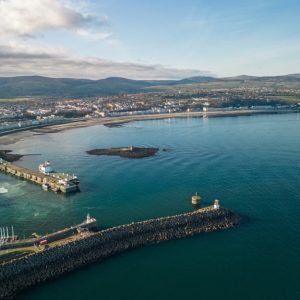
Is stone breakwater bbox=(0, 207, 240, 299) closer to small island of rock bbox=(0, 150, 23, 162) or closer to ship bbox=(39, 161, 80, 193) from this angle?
ship bbox=(39, 161, 80, 193)

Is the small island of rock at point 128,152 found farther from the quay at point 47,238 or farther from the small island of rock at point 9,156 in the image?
the quay at point 47,238

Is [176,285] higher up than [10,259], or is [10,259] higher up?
[10,259]

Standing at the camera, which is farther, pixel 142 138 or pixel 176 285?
pixel 142 138

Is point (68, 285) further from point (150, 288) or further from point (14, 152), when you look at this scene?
point (14, 152)

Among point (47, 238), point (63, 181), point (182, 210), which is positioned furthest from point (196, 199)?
point (63, 181)

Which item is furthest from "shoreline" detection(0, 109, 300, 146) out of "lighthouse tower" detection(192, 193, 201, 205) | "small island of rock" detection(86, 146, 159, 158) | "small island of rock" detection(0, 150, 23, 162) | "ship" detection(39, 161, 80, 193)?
"lighthouse tower" detection(192, 193, 201, 205)

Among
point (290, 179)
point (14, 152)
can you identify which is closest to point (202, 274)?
point (290, 179)
